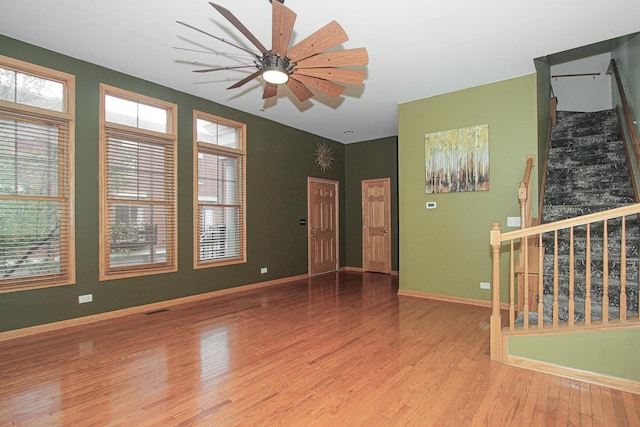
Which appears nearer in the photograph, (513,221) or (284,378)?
(284,378)

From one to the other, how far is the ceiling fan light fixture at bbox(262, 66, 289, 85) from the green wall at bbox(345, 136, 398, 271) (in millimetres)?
5069

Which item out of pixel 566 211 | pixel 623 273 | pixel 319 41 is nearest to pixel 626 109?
pixel 566 211

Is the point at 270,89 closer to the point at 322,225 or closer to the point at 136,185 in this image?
the point at 136,185

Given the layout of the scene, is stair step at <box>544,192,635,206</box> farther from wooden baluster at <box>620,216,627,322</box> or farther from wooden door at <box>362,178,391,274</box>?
wooden door at <box>362,178,391,274</box>

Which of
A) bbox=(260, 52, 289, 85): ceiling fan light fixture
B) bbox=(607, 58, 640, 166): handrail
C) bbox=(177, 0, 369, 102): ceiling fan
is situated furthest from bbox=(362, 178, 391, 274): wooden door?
bbox=(260, 52, 289, 85): ceiling fan light fixture

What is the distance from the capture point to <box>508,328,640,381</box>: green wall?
7.88 ft

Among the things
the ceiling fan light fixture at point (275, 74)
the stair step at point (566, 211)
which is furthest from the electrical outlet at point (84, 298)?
the stair step at point (566, 211)

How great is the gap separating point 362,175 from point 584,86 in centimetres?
487

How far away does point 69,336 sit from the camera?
3.53 metres

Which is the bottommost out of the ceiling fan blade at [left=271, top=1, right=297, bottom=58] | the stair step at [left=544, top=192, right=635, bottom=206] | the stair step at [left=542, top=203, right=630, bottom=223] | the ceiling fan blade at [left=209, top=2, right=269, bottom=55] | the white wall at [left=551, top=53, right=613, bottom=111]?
the stair step at [left=542, top=203, right=630, bottom=223]

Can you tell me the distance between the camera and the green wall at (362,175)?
7516mm

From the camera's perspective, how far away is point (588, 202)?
176 inches

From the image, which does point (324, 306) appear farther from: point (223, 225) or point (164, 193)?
point (164, 193)

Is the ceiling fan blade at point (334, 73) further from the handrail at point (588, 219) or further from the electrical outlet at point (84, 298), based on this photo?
the electrical outlet at point (84, 298)
